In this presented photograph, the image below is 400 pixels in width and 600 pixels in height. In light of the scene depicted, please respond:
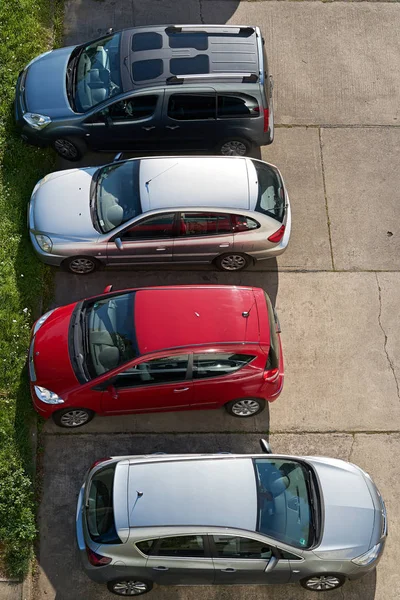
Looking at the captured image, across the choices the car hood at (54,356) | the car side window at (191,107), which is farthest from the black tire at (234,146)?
the car hood at (54,356)

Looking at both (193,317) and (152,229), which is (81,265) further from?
(193,317)

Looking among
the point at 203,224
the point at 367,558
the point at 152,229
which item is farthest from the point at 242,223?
the point at 367,558

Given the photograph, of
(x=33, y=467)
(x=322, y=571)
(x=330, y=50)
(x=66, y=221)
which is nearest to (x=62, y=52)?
(x=66, y=221)

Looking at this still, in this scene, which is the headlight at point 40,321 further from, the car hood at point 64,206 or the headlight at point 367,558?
the headlight at point 367,558

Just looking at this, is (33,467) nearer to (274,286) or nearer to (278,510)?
(278,510)

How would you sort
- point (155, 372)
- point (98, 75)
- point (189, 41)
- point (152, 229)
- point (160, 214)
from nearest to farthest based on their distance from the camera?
point (155, 372), point (160, 214), point (152, 229), point (189, 41), point (98, 75)
